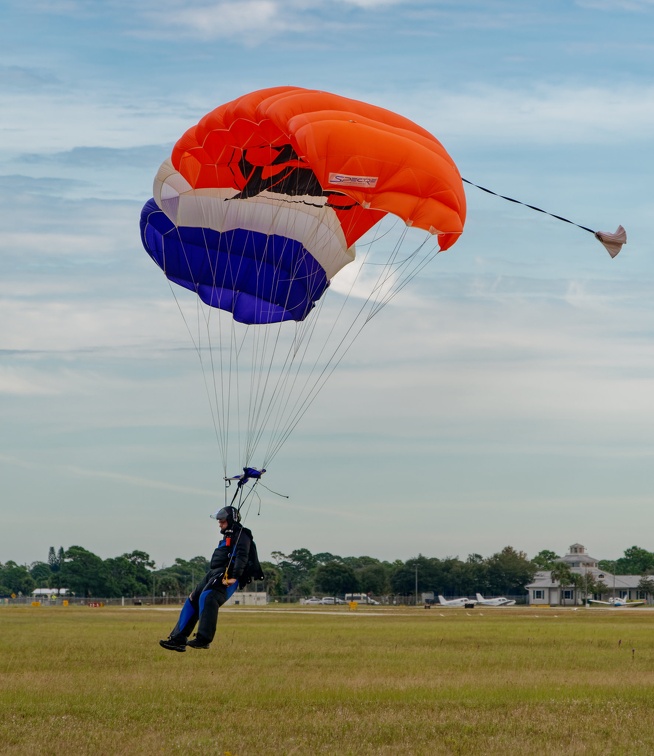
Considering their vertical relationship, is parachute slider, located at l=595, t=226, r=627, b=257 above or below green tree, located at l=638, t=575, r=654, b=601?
above

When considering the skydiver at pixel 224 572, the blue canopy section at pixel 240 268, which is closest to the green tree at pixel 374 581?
the blue canopy section at pixel 240 268

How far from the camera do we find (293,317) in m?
19.1

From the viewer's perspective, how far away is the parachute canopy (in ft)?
50.1

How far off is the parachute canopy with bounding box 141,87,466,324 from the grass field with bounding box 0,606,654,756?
6708 millimetres

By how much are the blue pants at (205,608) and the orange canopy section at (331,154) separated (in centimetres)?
569

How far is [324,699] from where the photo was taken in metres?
18.7

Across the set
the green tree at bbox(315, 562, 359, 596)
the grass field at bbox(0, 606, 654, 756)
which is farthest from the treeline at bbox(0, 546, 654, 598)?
the grass field at bbox(0, 606, 654, 756)

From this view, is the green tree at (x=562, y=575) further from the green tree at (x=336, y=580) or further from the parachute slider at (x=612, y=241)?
the parachute slider at (x=612, y=241)

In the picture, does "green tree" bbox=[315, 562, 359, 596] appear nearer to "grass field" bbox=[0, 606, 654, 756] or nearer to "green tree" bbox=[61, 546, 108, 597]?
"green tree" bbox=[61, 546, 108, 597]

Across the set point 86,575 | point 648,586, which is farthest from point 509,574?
point 86,575

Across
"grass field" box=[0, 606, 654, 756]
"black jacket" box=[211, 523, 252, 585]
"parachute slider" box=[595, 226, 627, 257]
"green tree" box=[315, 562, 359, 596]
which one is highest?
"parachute slider" box=[595, 226, 627, 257]

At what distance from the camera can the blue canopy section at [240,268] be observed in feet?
60.0

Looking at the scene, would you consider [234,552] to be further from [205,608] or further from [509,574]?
[509,574]

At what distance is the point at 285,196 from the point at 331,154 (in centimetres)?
288
